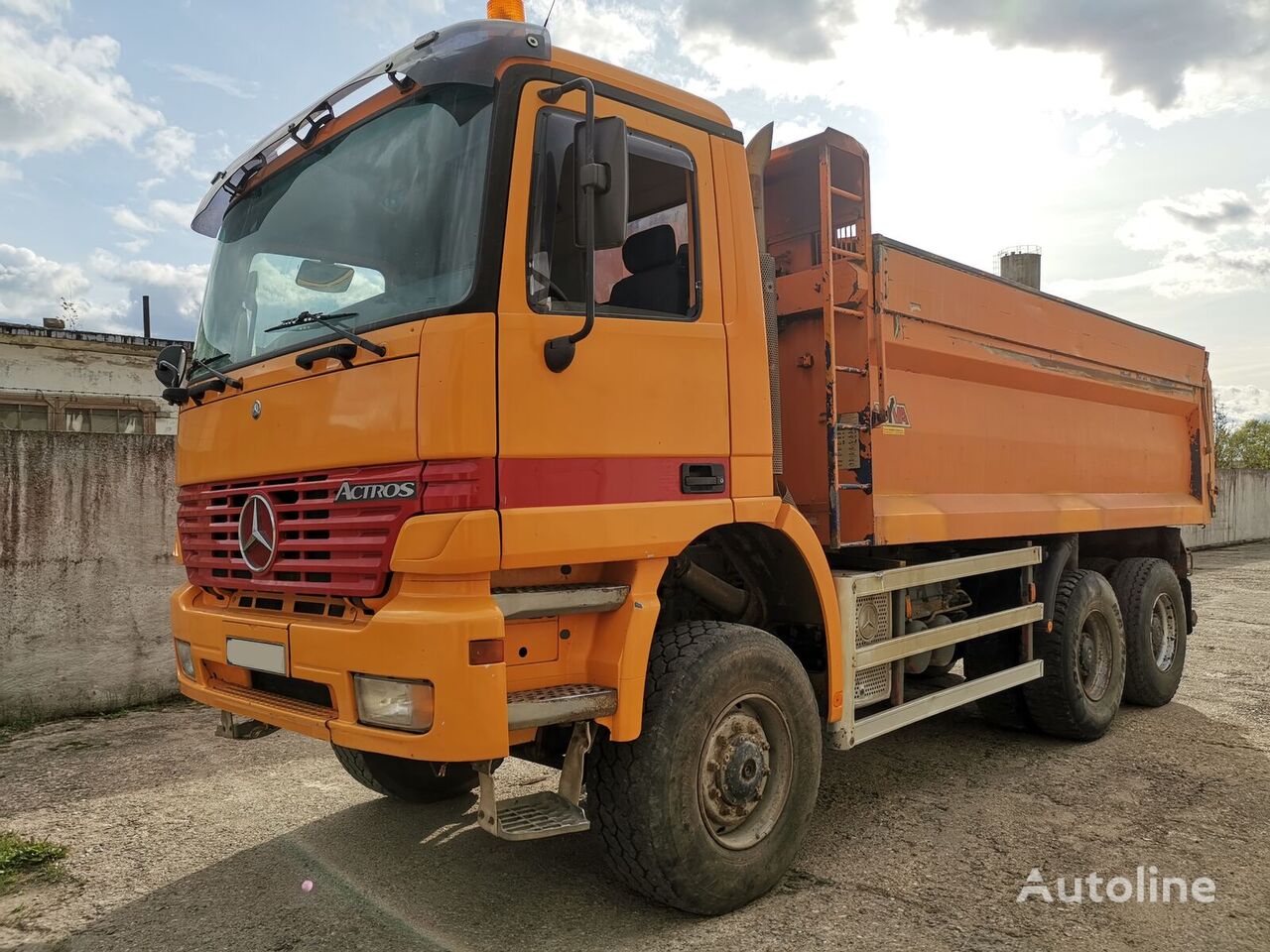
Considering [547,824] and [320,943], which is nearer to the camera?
[547,824]

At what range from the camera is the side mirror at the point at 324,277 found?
124 inches

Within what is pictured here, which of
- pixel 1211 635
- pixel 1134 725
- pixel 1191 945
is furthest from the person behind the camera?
pixel 1211 635

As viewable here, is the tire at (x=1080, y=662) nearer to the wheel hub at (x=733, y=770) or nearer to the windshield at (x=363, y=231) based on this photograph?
the wheel hub at (x=733, y=770)

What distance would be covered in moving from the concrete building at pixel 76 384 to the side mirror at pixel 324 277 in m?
14.3

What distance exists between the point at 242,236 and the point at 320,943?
2.71 m

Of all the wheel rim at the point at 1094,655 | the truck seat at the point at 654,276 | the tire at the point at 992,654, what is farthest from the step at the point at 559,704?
the wheel rim at the point at 1094,655

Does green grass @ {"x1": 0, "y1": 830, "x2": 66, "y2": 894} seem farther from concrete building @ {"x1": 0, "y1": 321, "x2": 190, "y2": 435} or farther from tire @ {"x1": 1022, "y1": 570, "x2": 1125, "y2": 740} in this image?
concrete building @ {"x1": 0, "y1": 321, "x2": 190, "y2": 435}

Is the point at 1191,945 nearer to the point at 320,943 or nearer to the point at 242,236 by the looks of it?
the point at 320,943

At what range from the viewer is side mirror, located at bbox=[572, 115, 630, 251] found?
9.09 feet

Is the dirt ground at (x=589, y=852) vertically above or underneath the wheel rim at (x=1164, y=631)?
underneath

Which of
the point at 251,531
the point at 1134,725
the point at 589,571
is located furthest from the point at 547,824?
the point at 1134,725

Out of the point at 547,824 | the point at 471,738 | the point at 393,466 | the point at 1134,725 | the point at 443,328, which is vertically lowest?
the point at 1134,725

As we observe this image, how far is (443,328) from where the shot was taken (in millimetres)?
2693
